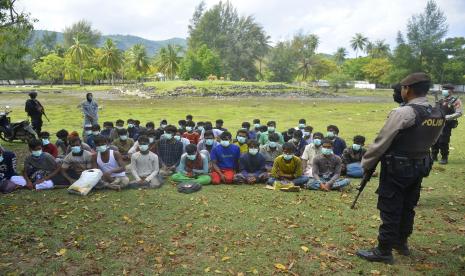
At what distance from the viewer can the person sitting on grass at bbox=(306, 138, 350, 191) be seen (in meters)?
9.52

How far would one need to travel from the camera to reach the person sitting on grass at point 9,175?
9.20 meters

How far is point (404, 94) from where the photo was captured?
17.9ft

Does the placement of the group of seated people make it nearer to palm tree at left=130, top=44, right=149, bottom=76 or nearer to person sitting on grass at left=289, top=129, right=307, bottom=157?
person sitting on grass at left=289, top=129, right=307, bottom=157

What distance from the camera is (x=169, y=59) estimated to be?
8212cm

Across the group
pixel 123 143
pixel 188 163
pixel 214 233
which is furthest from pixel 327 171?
pixel 123 143

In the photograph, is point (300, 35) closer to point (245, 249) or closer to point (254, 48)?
point (254, 48)

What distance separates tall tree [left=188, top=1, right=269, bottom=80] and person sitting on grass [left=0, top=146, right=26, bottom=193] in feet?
281

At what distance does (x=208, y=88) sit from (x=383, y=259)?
177ft

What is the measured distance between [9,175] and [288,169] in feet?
23.9

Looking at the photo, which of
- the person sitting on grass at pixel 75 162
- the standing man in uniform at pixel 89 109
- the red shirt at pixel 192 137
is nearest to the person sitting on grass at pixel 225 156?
the red shirt at pixel 192 137

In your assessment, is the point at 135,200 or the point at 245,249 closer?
the point at 245,249

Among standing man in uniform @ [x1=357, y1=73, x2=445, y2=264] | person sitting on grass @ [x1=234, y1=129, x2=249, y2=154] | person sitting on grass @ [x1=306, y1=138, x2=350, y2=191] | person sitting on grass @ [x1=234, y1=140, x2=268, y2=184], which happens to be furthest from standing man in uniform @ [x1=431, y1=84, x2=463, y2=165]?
standing man in uniform @ [x1=357, y1=73, x2=445, y2=264]

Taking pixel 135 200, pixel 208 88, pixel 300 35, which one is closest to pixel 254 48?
pixel 300 35

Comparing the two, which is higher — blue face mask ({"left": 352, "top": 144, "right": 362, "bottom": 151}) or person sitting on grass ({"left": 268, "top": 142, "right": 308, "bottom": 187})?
blue face mask ({"left": 352, "top": 144, "right": 362, "bottom": 151})
